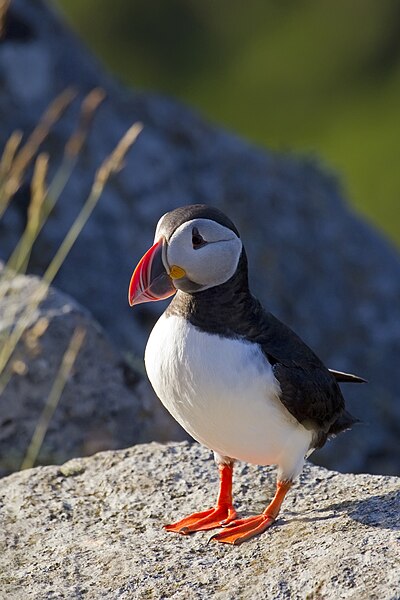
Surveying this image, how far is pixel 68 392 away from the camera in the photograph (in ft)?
22.9

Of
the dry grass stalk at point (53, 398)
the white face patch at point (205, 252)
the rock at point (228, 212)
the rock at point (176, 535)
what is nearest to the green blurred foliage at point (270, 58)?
the rock at point (228, 212)

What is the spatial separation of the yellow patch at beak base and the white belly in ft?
0.73

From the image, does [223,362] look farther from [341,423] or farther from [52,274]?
[52,274]

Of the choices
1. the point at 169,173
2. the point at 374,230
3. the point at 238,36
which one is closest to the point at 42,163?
the point at 169,173

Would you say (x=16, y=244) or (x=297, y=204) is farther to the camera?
(x=297, y=204)

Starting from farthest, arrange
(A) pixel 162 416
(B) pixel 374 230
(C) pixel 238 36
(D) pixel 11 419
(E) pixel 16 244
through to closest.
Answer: (C) pixel 238 36
(B) pixel 374 230
(E) pixel 16 244
(A) pixel 162 416
(D) pixel 11 419

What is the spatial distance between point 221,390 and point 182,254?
57 centimetres

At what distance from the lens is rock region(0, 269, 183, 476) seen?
22.5 ft

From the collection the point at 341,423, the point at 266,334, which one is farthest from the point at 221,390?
the point at 341,423

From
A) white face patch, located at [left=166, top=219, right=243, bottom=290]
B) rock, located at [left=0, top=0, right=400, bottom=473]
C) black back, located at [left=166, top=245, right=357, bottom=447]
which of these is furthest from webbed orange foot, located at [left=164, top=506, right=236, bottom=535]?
rock, located at [left=0, top=0, right=400, bottom=473]

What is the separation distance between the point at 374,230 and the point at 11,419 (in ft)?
15.7

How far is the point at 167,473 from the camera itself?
19.4 feet

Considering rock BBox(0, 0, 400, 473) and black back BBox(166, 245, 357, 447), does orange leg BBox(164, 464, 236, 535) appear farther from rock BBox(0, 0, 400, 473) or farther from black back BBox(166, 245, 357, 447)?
rock BBox(0, 0, 400, 473)

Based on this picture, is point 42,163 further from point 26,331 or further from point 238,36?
point 238,36
